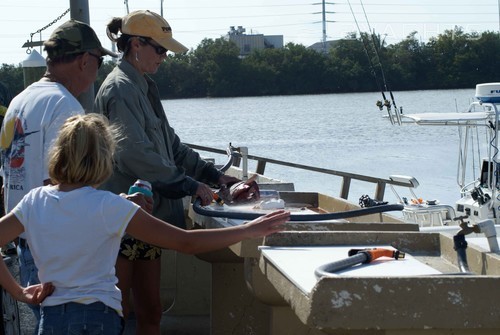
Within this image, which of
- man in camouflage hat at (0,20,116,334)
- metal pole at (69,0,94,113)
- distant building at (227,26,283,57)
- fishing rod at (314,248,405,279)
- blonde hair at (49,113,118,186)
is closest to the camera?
fishing rod at (314,248,405,279)

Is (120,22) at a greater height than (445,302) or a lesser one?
greater

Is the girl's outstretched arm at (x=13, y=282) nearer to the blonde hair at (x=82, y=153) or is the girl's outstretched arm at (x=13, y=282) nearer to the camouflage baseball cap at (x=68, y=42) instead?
the blonde hair at (x=82, y=153)

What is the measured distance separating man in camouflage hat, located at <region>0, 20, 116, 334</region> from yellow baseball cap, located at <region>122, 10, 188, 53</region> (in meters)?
0.72

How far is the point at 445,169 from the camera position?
3212 cm

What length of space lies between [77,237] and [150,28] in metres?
1.94

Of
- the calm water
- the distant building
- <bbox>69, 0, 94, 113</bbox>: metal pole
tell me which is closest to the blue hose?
<bbox>69, 0, 94, 113</bbox>: metal pole

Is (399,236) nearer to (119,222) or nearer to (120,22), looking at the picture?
(119,222)

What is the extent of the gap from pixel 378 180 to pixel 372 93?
46.2m

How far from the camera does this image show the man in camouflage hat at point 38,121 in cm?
401

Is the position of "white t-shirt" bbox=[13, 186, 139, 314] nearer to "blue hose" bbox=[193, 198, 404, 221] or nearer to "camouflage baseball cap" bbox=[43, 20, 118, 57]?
"camouflage baseball cap" bbox=[43, 20, 118, 57]

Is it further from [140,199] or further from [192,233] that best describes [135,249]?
[192,233]

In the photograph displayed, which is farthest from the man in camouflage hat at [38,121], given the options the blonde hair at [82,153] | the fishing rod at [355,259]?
the fishing rod at [355,259]

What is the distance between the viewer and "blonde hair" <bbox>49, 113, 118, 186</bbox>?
3322 mm

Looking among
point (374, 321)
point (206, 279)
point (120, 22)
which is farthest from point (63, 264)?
point (206, 279)
